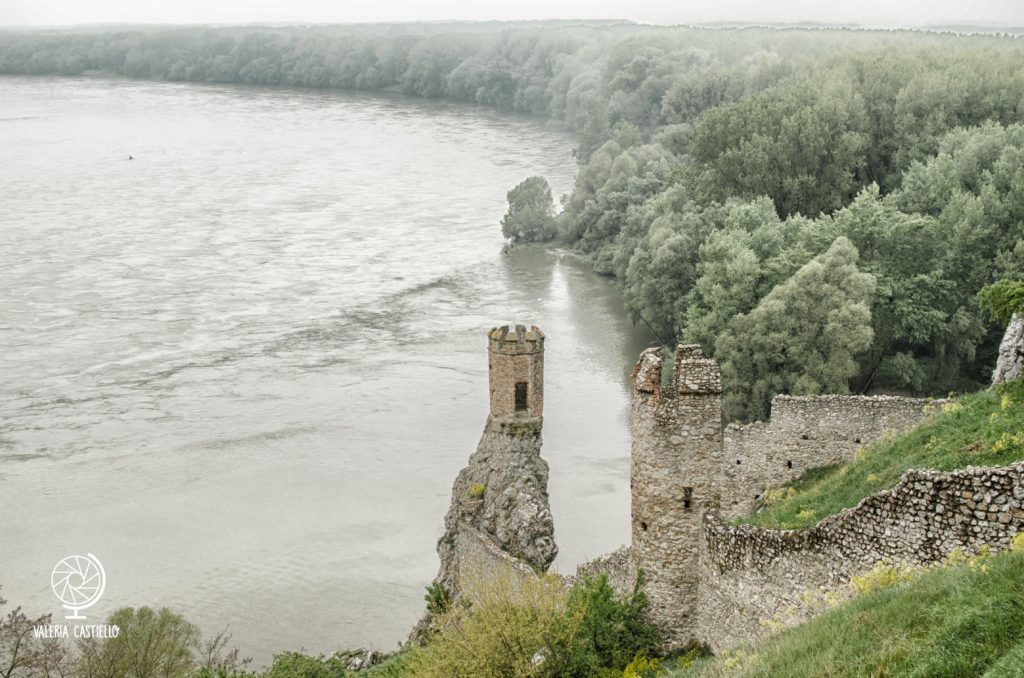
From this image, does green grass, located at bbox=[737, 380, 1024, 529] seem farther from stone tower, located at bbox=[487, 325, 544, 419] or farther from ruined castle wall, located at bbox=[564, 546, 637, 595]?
stone tower, located at bbox=[487, 325, 544, 419]

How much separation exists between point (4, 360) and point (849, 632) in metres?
49.1

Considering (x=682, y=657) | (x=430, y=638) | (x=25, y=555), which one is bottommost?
(x=25, y=555)

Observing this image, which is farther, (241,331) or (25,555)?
(241,331)

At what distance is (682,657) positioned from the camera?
18.8 metres

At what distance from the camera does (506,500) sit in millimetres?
27438

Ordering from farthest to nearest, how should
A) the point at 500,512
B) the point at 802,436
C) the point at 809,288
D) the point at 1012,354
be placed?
the point at 809,288 < the point at 500,512 < the point at 802,436 < the point at 1012,354

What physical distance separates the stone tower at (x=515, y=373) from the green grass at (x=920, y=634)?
48.3 feet

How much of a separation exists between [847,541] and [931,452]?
11.0 ft

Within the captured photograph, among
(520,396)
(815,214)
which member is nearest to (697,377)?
(520,396)

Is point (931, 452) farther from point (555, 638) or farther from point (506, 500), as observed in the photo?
point (506, 500)

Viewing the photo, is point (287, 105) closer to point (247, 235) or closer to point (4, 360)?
point (247, 235)

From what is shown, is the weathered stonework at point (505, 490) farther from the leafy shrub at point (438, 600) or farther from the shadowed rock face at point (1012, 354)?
the shadowed rock face at point (1012, 354)

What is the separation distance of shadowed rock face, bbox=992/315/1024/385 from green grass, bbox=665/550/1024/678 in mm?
7574

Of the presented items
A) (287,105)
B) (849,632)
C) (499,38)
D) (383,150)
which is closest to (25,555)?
(849,632)
